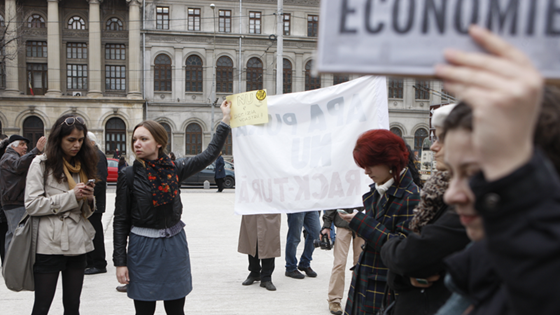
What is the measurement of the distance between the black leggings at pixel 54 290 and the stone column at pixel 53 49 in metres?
32.3

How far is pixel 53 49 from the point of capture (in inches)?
1246

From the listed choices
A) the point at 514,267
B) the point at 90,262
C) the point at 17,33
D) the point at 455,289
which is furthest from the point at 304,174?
the point at 17,33

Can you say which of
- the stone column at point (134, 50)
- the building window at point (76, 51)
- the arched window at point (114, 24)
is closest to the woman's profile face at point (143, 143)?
the stone column at point (134, 50)

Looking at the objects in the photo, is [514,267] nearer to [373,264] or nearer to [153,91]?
[373,264]

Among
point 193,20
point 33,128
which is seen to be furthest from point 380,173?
point 33,128

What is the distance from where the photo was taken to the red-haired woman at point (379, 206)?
2338mm

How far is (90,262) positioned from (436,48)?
583cm

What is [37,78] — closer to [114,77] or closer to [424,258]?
[114,77]

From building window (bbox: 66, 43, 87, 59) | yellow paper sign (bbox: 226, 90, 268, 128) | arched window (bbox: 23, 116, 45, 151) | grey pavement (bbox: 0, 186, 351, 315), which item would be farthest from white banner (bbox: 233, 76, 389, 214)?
building window (bbox: 66, 43, 87, 59)

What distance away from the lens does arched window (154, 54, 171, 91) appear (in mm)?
32656

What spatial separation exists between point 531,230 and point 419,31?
1.50ft

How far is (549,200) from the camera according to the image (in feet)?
2.29

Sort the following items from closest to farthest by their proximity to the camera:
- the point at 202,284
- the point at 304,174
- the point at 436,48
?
the point at 436,48 → the point at 304,174 → the point at 202,284

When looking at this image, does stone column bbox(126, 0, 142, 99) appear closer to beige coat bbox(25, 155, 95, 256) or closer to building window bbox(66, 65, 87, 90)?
building window bbox(66, 65, 87, 90)
